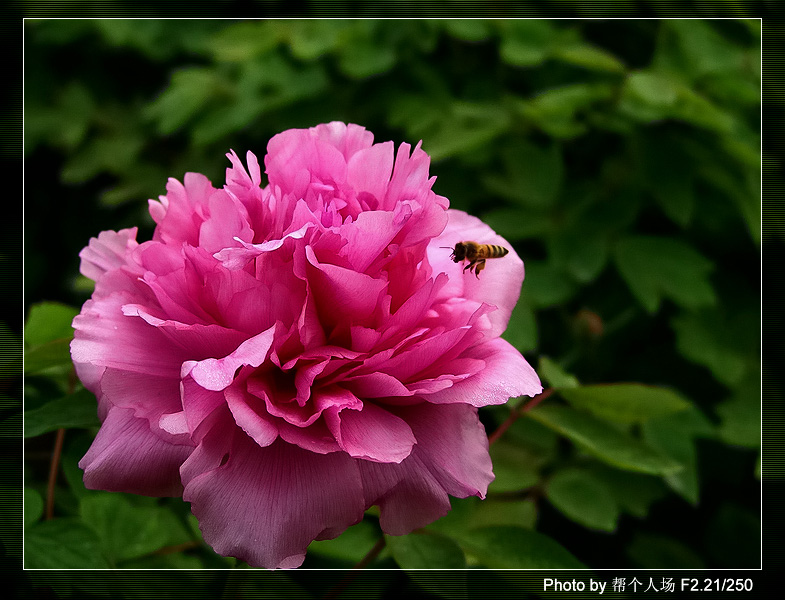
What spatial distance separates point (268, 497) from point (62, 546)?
0.22 m

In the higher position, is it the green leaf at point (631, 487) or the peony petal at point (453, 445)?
the peony petal at point (453, 445)

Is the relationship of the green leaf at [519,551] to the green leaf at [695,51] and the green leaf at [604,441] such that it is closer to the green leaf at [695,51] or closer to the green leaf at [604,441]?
the green leaf at [604,441]

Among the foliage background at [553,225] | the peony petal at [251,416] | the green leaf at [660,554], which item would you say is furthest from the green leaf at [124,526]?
the green leaf at [660,554]

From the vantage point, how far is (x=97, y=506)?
0.54 meters

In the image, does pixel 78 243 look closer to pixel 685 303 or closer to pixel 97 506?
pixel 97 506

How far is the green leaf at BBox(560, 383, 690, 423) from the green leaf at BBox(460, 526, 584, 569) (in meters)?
0.12

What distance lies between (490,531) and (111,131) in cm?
92

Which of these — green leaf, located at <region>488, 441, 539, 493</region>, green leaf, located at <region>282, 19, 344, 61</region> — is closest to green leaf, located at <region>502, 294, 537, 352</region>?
green leaf, located at <region>488, 441, 539, 493</region>

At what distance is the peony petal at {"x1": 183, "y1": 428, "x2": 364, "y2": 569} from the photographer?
1.18 ft

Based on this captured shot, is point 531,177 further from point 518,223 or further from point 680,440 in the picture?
point 680,440

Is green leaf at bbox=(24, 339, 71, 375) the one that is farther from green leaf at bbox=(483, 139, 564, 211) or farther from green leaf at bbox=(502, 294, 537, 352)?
green leaf at bbox=(483, 139, 564, 211)

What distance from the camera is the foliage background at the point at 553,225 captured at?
1.83 ft

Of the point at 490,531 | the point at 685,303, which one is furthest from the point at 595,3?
the point at 490,531

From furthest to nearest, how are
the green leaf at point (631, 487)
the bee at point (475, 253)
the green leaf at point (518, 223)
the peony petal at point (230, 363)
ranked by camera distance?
the green leaf at point (518, 223) < the green leaf at point (631, 487) < the bee at point (475, 253) < the peony petal at point (230, 363)
